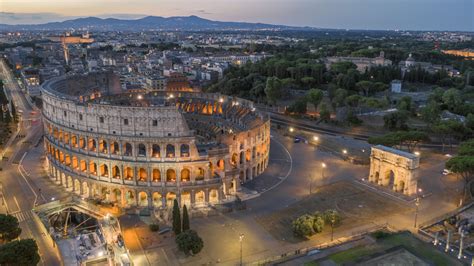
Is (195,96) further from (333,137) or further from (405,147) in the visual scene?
(405,147)

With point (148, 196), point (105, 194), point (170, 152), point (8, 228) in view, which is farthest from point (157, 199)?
point (8, 228)

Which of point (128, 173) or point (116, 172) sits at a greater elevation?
point (128, 173)

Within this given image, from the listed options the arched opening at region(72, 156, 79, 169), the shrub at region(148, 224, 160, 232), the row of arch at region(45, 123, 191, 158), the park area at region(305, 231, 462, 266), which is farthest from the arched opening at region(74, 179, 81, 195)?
the park area at region(305, 231, 462, 266)

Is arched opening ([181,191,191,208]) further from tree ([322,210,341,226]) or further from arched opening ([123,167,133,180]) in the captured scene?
tree ([322,210,341,226])

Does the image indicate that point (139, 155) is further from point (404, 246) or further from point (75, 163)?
point (404, 246)

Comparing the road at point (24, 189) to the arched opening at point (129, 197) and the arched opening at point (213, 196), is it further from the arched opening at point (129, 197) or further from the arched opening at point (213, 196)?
the arched opening at point (213, 196)

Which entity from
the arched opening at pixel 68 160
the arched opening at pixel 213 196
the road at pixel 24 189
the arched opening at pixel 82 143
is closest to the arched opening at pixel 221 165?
the arched opening at pixel 213 196

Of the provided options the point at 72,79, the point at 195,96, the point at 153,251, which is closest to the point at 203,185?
the point at 153,251
